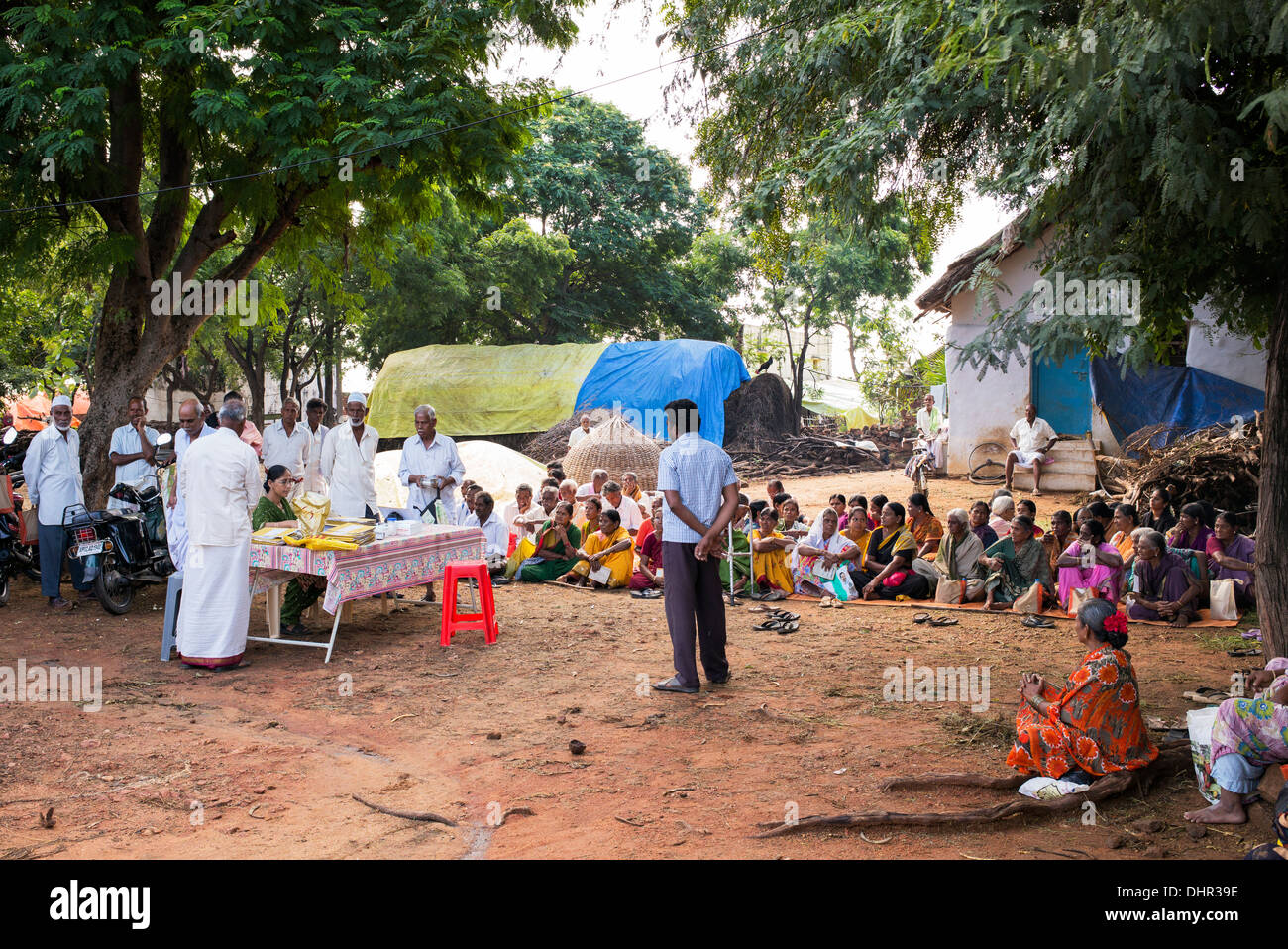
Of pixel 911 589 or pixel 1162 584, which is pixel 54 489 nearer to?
pixel 911 589

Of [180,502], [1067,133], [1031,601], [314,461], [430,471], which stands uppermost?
[1067,133]

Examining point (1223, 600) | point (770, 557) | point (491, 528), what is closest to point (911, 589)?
point (770, 557)

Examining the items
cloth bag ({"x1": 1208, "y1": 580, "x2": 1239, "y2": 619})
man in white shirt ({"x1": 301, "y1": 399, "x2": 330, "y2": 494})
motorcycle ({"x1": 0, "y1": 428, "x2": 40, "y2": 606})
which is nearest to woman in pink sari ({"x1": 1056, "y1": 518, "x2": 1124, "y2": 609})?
cloth bag ({"x1": 1208, "y1": 580, "x2": 1239, "y2": 619})

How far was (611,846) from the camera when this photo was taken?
4.20 m

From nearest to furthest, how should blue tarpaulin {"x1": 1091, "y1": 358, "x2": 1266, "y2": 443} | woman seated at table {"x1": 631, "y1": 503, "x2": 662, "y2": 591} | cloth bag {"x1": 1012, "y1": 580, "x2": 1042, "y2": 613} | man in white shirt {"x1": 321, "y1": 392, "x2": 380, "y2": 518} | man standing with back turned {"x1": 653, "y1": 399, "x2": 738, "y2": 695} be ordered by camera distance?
1. man standing with back turned {"x1": 653, "y1": 399, "x2": 738, "y2": 695}
2. cloth bag {"x1": 1012, "y1": 580, "x2": 1042, "y2": 613}
3. man in white shirt {"x1": 321, "y1": 392, "x2": 380, "y2": 518}
4. woman seated at table {"x1": 631, "y1": 503, "x2": 662, "y2": 591}
5. blue tarpaulin {"x1": 1091, "y1": 358, "x2": 1266, "y2": 443}

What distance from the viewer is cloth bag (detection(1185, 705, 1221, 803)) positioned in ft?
14.9

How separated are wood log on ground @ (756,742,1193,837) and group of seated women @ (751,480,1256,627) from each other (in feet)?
13.2

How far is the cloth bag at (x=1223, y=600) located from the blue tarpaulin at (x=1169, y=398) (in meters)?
5.51

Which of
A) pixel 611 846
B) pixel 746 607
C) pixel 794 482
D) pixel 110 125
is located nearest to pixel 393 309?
pixel 794 482

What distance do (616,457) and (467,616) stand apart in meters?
8.08

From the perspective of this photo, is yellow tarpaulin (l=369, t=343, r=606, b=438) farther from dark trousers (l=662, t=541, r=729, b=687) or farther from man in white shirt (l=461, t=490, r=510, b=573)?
dark trousers (l=662, t=541, r=729, b=687)

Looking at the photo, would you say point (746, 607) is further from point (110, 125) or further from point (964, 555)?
point (110, 125)

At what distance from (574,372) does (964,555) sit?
13654 mm

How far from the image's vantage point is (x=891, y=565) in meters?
9.79
